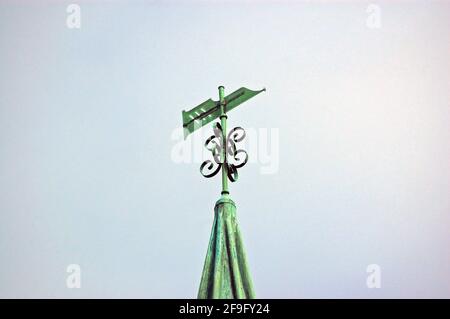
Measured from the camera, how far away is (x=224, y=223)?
9.95 metres

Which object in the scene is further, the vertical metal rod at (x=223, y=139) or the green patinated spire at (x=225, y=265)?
the vertical metal rod at (x=223, y=139)

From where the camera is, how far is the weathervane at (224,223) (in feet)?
30.8

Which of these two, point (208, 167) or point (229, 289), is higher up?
point (208, 167)

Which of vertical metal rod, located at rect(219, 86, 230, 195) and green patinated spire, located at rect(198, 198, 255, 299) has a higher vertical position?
vertical metal rod, located at rect(219, 86, 230, 195)

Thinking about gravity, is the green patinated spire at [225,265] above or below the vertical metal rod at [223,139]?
below

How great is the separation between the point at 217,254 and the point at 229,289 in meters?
0.48

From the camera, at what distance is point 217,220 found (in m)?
10.0

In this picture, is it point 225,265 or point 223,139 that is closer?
point 225,265

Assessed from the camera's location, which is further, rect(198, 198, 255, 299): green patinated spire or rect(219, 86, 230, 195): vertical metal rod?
rect(219, 86, 230, 195): vertical metal rod

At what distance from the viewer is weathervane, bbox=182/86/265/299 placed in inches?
370

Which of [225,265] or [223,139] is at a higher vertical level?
[223,139]
